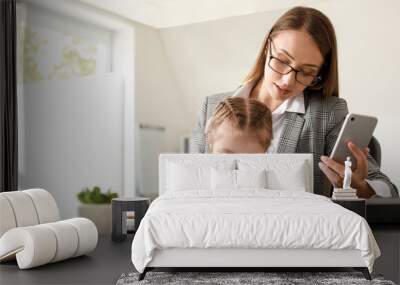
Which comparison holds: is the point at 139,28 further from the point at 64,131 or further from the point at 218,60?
the point at 64,131

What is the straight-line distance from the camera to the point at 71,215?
7.21 m

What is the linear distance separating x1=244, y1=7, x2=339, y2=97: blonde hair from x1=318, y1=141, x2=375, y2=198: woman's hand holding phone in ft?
2.42

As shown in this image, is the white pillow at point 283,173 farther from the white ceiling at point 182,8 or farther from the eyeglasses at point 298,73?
the white ceiling at point 182,8

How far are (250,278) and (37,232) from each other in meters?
1.45

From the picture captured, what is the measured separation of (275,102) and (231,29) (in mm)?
1070

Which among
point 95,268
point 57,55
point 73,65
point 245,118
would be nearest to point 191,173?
point 245,118

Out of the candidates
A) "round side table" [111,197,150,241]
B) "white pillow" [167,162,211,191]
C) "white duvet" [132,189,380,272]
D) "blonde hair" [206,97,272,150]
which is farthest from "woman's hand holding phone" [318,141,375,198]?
"white duvet" [132,189,380,272]

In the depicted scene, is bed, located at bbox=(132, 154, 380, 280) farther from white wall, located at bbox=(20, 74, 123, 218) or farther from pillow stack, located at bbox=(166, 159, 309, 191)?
white wall, located at bbox=(20, 74, 123, 218)

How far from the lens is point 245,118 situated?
19.2 ft

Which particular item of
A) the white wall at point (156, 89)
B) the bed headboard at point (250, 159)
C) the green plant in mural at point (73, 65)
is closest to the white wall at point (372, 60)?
the bed headboard at point (250, 159)

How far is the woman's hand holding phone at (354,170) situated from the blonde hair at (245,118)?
1.92ft

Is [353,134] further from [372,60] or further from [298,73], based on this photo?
[372,60]

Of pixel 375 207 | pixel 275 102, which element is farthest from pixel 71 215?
pixel 375 207

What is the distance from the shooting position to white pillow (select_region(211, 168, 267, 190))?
200 inches
